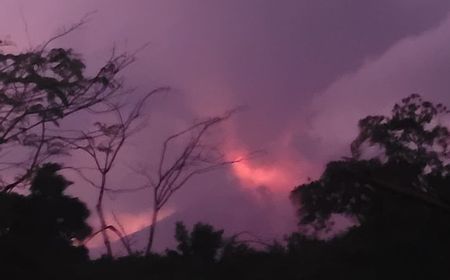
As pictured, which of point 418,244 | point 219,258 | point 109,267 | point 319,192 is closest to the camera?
point 418,244

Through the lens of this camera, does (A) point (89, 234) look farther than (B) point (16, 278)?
Yes

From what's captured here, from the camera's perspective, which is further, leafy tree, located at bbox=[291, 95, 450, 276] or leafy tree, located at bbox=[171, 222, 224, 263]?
leafy tree, located at bbox=[171, 222, 224, 263]

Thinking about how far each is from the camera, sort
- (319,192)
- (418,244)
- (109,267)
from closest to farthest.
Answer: (418,244), (109,267), (319,192)

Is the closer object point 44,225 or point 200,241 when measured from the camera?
point 44,225

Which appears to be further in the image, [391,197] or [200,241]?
[200,241]

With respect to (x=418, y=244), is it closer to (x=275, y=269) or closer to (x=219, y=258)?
(x=275, y=269)

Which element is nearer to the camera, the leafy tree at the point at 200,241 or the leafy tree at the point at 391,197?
the leafy tree at the point at 391,197

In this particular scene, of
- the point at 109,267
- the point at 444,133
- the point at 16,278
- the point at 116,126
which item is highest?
the point at 444,133

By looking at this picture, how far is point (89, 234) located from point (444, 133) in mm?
15461

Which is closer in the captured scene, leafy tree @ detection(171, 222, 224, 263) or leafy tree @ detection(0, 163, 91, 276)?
leafy tree @ detection(0, 163, 91, 276)

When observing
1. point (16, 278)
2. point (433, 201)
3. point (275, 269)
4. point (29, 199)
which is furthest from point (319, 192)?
point (433, 201)

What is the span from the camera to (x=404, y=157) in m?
31.5

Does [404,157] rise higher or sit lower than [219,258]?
higher

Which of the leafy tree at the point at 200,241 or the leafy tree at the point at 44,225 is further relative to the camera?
the leafy tree at the point at 200,241
